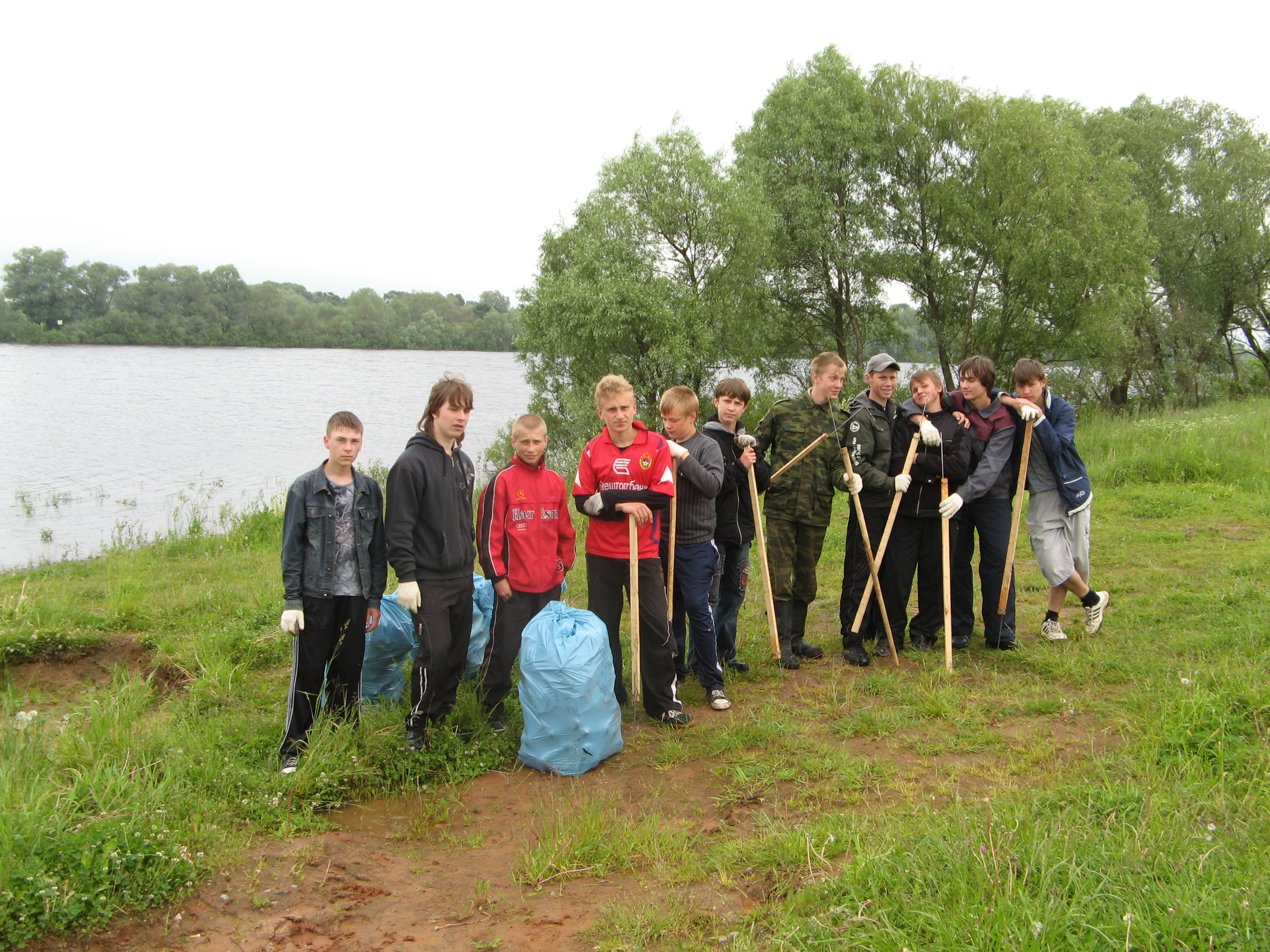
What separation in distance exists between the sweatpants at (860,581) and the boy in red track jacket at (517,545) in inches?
86.5

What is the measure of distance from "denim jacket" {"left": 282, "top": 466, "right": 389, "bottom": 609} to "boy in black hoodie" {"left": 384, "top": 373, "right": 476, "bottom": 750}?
14 cm

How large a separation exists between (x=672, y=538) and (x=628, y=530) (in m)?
0.33

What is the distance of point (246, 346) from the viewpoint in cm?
5653

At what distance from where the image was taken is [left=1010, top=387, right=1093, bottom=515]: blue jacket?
548cm

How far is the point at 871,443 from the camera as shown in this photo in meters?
5.46

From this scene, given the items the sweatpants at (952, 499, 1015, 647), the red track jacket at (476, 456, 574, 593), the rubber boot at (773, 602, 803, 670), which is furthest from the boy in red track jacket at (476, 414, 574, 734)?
the sweatpants at (952, 499, 1015, 647)

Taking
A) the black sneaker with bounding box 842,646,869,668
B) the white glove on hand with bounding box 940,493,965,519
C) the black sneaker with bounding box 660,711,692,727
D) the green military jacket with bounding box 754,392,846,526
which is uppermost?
the green military jacket with bounding box 754,392,846,526

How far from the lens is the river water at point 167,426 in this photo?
14875mm

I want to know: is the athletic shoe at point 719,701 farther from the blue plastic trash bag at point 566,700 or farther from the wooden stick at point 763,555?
the blue plastic trash bag at point 566,700

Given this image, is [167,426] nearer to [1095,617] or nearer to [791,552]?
[791,552]

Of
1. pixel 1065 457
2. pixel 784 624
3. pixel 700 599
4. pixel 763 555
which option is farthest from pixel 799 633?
pixel 1065 457

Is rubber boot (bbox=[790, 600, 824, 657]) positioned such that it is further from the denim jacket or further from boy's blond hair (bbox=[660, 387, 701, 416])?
the denim jacket

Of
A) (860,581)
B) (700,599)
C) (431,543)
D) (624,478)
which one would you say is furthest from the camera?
(860,581)

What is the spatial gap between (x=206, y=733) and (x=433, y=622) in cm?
125
